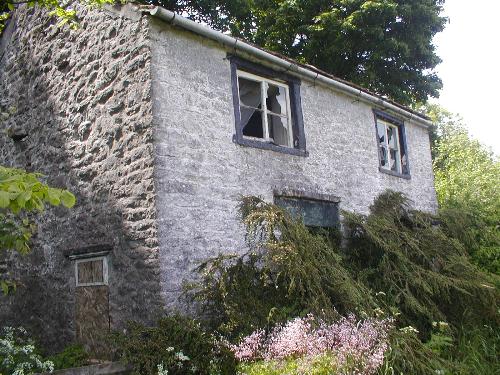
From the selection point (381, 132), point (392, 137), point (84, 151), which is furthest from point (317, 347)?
point (392, 137)

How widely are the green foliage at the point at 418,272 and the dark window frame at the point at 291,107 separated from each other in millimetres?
1570

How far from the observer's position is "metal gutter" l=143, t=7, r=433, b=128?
22.8ft

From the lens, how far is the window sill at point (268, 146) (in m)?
7.82

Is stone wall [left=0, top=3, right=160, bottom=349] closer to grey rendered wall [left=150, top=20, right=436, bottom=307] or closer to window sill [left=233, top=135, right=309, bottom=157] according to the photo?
grey rendered wall [left=150, top=20, right=436, bottom=307]

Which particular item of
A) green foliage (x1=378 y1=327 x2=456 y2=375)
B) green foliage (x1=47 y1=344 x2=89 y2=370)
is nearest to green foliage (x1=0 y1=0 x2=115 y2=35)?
green foliage (x1=47 y1=344 x2=89 y2=370)

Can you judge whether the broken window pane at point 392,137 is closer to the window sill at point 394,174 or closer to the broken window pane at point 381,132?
the broken window pane at point 381,132

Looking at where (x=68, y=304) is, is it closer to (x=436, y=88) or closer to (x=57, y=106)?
(x=57, y=106)

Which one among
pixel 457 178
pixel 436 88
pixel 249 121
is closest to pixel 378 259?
pixel 249 121

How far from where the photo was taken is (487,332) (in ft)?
24.5

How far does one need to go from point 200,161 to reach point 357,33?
1211 cm

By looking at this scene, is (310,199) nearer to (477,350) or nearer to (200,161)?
(200,161)

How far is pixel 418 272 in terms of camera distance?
25.0ft

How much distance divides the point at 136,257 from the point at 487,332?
5.32 metres

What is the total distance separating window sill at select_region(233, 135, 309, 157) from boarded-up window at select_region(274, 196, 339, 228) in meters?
0.81
